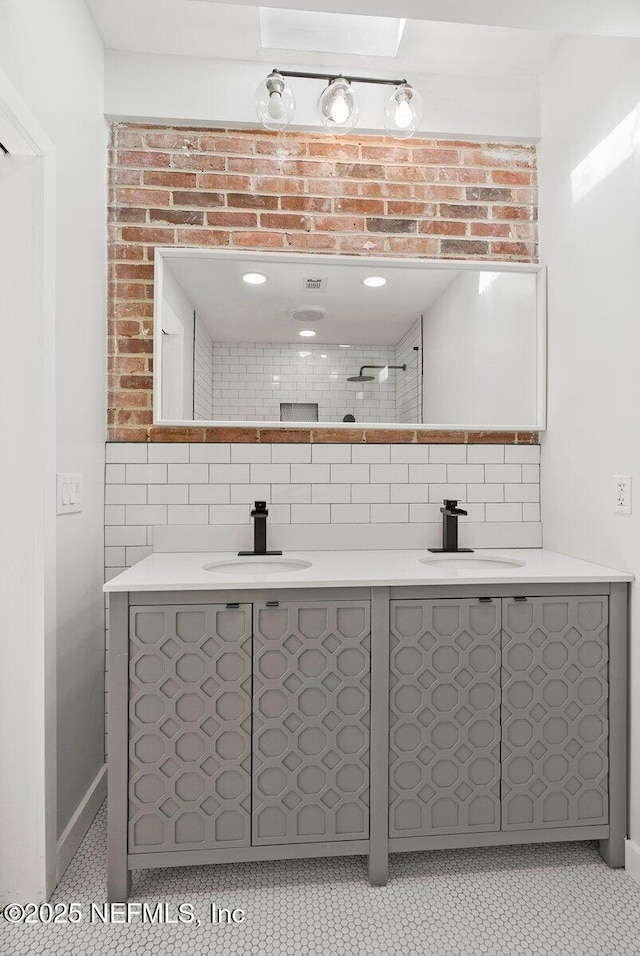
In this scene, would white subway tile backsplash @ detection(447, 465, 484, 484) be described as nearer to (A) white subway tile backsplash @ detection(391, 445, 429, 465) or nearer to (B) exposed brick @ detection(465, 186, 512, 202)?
(A) white subway tile backsplash @ detection(391, 445, 429, 465)

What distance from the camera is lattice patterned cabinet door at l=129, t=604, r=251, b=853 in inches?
66.4

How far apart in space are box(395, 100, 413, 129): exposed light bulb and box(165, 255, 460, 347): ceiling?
51 centimetres

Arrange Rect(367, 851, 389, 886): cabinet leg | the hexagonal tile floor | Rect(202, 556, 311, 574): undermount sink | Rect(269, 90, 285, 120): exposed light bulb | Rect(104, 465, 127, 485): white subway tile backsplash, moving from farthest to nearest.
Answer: Rect(104, 465, 127, 485): white subway tile backsplash, Rect(202, 556, 311, 574): undermount sink, Rect(269, 90, 285, 120): exposed light bulb, Rect(367, 851, 389, 886): cabinet leg, the hexagonal tile floor

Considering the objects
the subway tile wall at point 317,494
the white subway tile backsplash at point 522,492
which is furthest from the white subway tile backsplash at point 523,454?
the white subway tile backsplash at point 522,492

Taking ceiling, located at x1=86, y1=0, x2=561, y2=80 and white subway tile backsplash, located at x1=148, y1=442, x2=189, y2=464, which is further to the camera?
white subway tile backsplash, located at x1=148, y1=442, x2=189, y2=464

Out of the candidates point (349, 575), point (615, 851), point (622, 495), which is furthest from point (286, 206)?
point (615, 851)

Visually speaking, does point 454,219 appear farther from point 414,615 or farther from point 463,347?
point 414,615

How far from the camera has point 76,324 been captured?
6.44ft

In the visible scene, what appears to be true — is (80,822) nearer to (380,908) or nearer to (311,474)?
(380,908)

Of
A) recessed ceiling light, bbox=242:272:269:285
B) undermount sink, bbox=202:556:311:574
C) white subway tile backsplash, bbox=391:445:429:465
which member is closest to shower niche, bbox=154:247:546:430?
recessed ceiling light, bbox=242:272:269:285

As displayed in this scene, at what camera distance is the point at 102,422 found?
7.48 feet

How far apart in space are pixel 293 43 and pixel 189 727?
252 cm

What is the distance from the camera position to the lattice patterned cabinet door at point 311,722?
1.73 m

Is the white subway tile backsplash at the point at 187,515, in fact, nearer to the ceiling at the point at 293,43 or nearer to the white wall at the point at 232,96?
the white wall at the point at 232,96
